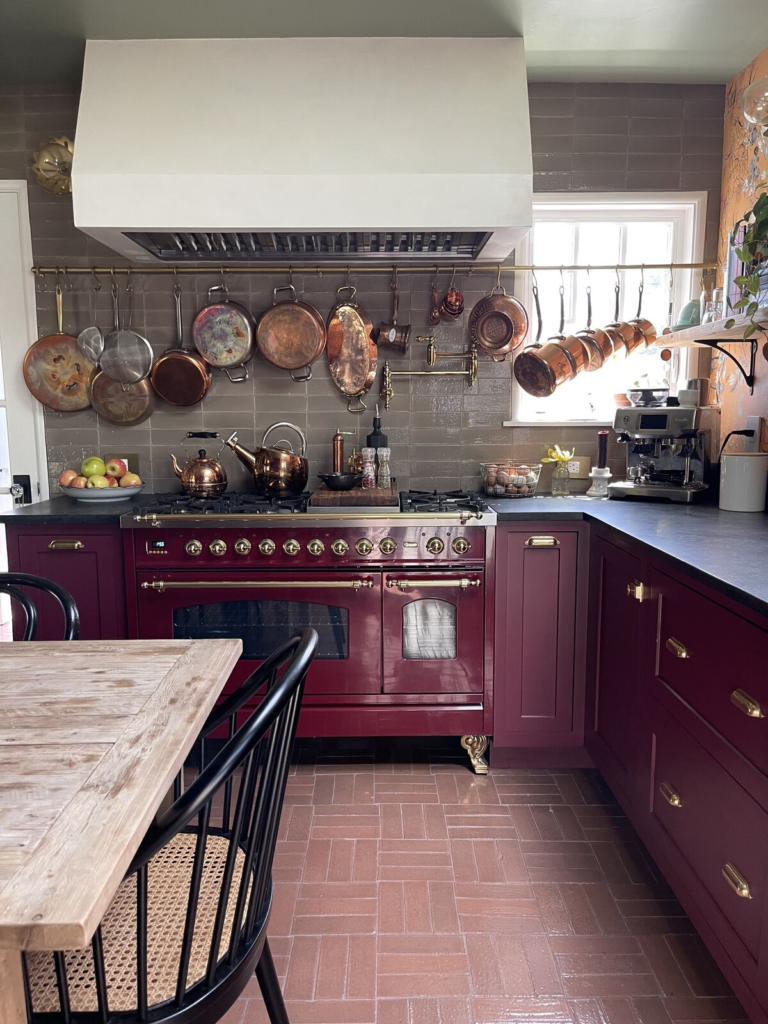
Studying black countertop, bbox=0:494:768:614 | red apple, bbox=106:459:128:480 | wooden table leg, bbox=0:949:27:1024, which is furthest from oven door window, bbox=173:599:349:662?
wooden table leg, bbox=0:949:27:1024

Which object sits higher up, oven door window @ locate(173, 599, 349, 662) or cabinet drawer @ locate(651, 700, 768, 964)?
oven door window @ locate(173, 599, 349, 662)

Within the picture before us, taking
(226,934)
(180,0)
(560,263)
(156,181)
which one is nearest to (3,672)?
(226,934)

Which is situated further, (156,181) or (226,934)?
(156,181)

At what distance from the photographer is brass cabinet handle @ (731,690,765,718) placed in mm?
1398

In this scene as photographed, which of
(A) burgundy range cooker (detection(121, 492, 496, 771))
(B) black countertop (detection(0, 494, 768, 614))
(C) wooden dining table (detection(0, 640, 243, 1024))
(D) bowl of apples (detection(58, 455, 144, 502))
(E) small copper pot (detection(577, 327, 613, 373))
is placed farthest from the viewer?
(E) small copper pot (detection(577, 327, 613, 373))

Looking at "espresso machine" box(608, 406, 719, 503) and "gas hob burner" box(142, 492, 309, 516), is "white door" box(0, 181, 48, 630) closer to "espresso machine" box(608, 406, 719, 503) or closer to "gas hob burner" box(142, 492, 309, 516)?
"gas hob burner" box(142, 492, 309, 516)

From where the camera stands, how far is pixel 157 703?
4.02 feet

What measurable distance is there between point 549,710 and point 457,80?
89.8 inches

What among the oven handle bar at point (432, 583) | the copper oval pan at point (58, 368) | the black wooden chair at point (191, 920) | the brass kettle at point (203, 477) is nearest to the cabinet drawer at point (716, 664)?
the oven handle bar at point (432, 583)

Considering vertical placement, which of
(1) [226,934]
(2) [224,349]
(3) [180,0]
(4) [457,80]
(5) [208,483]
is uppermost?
(3) [180,0]

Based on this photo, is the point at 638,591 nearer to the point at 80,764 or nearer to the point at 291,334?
the point at 80,764

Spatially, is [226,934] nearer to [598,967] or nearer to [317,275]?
[598,967]

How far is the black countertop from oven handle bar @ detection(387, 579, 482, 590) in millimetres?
265

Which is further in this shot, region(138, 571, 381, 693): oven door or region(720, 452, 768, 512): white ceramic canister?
region(138, 571, 381, 693): oven door
